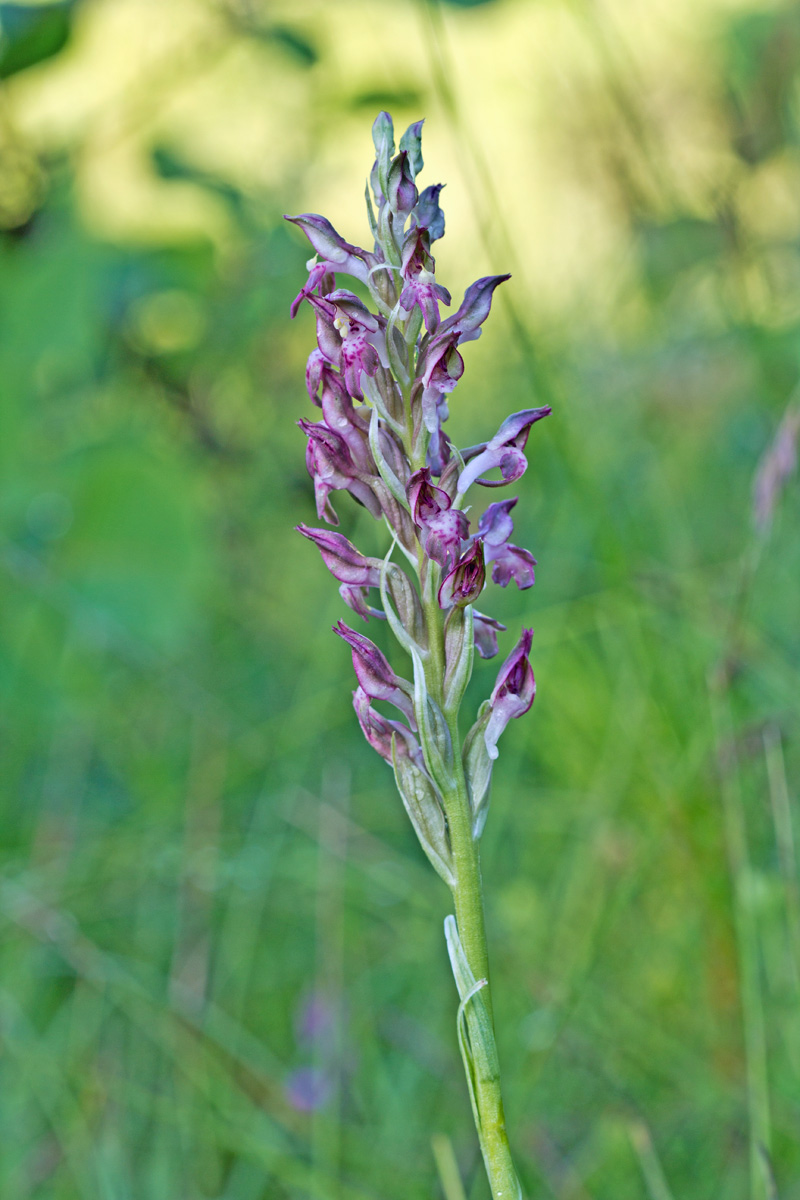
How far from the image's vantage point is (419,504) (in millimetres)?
820

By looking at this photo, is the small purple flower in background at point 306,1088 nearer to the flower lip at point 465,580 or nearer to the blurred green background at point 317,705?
the blurred green background at point 317,705

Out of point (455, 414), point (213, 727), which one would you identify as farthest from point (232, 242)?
point (455, 414)

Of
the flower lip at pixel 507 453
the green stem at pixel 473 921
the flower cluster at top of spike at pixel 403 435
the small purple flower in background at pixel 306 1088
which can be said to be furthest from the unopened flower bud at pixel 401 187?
the small purple flower in background at pixel 306 1088

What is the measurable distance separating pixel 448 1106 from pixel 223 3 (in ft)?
7.89

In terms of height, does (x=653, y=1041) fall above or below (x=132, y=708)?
below

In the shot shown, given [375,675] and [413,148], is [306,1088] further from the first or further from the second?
[413,148]

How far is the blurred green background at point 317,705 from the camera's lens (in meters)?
1.59

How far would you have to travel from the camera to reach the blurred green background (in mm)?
1586

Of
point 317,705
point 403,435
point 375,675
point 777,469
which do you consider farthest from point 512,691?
point 317,705

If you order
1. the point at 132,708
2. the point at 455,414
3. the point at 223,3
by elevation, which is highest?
the point at 223,3

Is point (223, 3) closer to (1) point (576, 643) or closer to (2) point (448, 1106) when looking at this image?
(1) point (576, 643)

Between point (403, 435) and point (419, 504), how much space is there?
83 millimetres

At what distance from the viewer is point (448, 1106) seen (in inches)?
68.2

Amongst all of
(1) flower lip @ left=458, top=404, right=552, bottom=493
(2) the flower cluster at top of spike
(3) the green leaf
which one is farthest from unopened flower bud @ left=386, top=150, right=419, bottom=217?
(3) the green leaf
